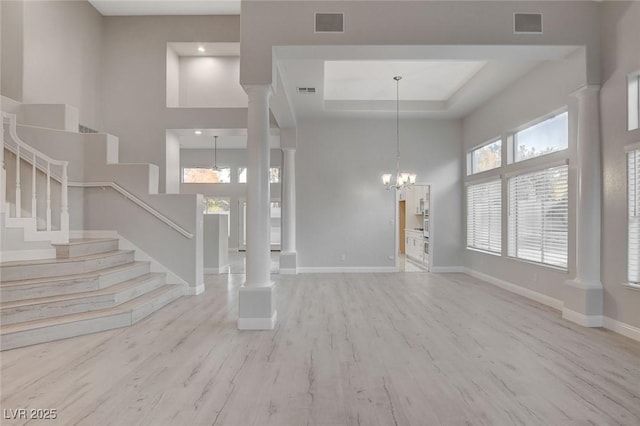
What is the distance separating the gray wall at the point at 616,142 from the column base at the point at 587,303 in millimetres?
78

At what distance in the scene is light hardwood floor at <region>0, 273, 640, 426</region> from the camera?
2.23 metres

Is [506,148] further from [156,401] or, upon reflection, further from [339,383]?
[156,401]

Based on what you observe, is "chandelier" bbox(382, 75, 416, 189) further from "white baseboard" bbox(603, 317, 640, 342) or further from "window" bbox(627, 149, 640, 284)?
"white baseboard" bbox(603, 317, 640, 342)

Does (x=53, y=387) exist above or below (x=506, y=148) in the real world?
below

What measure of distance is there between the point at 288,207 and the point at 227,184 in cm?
589

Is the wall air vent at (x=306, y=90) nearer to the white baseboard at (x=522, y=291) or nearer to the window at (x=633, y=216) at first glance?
the window at (x=633, y=216)

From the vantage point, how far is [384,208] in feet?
26.2

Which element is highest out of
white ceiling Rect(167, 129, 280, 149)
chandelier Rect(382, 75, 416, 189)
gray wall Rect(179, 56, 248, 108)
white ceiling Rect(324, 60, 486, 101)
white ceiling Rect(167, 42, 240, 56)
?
white ceiling Rect(167, 42, 240, 56)

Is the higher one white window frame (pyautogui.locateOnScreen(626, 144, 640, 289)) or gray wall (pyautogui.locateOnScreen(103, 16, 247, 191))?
gray wall (pyautogui.locateOnScreen(103, 16, 247, 191))

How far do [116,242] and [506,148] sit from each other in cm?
681

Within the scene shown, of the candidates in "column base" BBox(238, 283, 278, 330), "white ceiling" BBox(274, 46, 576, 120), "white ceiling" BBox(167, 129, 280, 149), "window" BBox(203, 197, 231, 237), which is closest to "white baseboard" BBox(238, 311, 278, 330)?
"column base" BBox(238, 283, 278, 330)

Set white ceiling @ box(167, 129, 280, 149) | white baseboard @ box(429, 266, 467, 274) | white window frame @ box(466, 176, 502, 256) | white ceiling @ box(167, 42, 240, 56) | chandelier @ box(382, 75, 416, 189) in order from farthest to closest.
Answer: white ceiling @ box(167, 129, 280, 149), white baseboard @ box(429, 266, 467, 274), white ceiling @ box(167, 42, 240, 56), chandelier @ box(382, 75, 416, 189), white window frame @ box(466, 176, 502, 256)

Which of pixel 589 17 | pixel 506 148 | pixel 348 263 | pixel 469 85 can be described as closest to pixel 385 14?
pixel 589 17

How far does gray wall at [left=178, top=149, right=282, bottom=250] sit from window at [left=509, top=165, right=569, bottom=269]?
8.34 m
